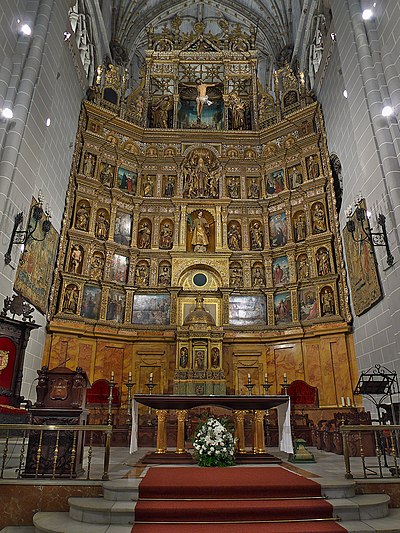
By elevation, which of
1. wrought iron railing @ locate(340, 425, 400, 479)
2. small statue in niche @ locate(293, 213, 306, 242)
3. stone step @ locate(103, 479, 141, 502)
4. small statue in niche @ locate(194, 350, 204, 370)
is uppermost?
small statue in niche @ locate(293, 213, 306, 242)

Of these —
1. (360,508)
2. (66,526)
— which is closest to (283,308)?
(360,508)

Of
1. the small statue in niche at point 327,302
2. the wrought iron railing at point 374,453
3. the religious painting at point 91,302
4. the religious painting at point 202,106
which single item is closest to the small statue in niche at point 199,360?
the religious painting at point 91,302

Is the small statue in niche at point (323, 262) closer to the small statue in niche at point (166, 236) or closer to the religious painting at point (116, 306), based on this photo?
the small statue in niche at point (166, 236)

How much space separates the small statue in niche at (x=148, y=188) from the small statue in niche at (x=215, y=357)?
8.13 metres

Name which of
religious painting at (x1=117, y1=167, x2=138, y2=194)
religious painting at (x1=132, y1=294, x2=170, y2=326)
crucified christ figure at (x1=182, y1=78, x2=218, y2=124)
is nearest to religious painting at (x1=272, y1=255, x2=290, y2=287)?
religious painting at (x1=132, y1=294, x2=170, y2=326)

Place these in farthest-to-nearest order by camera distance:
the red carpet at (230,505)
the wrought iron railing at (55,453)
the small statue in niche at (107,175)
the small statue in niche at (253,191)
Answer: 1. the small statue in niche at (253,191)
2. the small statue in niche at (107,175)
3. the wrought iron railing at (55,453)
4. the red carpet at (230,505)

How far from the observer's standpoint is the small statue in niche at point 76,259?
16.5 meters

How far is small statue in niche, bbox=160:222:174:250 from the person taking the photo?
18828 mm

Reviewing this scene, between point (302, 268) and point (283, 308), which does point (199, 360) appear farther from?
point (302, 268)

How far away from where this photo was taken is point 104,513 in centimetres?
500

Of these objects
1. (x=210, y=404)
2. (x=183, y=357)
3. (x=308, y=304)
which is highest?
(x=308, y=304)

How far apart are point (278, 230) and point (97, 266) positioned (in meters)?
8.27

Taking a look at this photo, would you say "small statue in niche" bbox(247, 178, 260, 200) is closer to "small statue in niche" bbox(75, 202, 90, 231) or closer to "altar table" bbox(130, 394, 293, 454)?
"small statue in niche" bbox(75, 202, 90, 231)

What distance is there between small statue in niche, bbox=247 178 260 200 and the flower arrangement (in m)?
13.8
